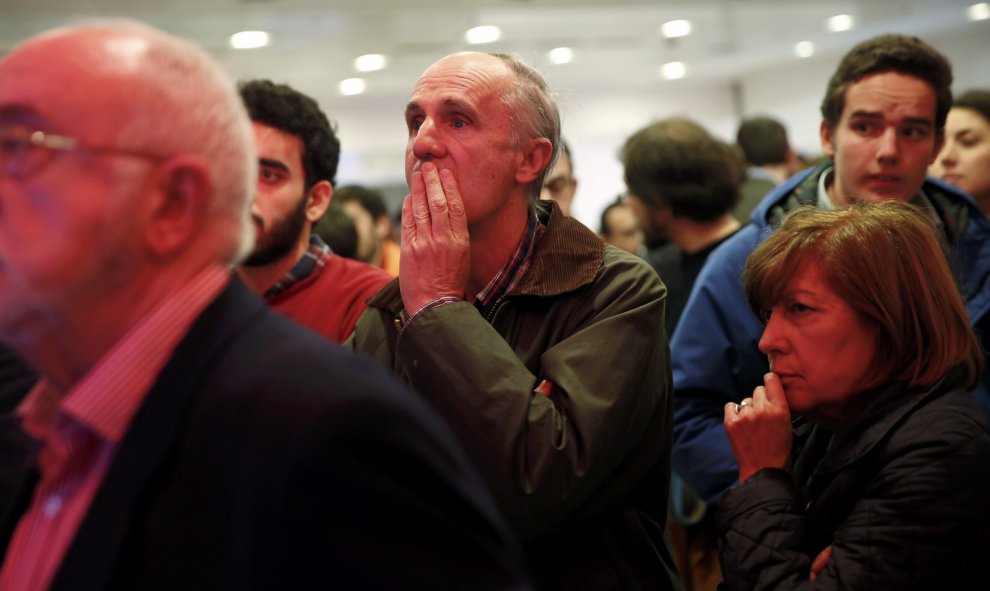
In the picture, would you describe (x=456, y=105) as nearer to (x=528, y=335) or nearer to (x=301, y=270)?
(x=528, y=335)

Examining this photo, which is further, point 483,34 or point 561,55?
point 561,55

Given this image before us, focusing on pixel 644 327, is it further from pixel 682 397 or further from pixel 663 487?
pixel 682 397

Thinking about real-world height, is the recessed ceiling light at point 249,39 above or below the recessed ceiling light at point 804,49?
above

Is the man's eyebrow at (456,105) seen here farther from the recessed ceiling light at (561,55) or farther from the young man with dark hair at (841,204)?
the recessed ceiling light at (561,55)

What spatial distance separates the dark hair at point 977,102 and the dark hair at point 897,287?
7.11 ft

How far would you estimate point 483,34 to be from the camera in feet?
31.3

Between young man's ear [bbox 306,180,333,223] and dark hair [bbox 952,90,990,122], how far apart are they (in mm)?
2339

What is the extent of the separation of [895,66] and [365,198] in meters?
3.26

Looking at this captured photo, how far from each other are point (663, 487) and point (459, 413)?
441mm

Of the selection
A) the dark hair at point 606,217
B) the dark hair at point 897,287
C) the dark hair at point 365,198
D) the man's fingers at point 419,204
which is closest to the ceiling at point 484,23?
the dark hair at point 606,217

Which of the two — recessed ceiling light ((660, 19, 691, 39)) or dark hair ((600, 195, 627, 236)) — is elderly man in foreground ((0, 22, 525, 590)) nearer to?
dark hair ((600, 195, 627, 236))

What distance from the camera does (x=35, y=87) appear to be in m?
0.98

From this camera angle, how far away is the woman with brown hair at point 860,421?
151cm

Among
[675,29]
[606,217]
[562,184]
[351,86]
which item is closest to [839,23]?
[675,29]
